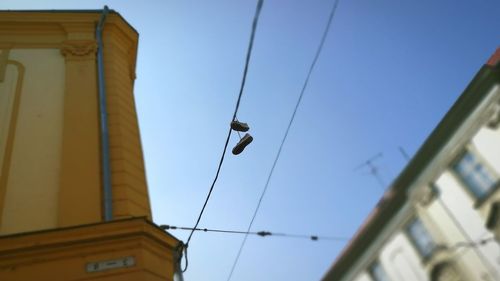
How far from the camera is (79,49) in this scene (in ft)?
22.2

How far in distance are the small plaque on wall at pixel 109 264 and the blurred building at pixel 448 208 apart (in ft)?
23.9

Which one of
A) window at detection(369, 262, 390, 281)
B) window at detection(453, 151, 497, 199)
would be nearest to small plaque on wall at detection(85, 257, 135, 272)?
window at detection(453, 151, 497, 199)

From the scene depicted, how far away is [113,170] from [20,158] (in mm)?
1344

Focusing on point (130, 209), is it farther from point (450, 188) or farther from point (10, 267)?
point (450, 188)

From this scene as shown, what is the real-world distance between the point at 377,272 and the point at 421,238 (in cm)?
208

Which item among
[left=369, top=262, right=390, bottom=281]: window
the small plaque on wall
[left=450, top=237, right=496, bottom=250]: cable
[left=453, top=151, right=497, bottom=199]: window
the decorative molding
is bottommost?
the small plaque on wall

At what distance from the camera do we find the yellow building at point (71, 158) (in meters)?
3.61

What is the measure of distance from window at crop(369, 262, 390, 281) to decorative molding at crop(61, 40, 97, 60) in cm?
984

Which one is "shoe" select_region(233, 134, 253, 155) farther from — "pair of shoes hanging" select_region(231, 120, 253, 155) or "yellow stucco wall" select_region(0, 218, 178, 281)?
"yellow stucco wall" select_region(0, 218, 178, 281)

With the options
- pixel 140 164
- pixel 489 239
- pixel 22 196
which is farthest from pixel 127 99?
pixel 489 239

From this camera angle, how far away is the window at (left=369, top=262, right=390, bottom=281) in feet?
35.3

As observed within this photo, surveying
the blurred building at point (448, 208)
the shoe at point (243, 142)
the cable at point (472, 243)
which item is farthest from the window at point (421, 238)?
the shoe at point (243, 142)

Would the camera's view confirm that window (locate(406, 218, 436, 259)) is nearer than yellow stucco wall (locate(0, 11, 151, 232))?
No

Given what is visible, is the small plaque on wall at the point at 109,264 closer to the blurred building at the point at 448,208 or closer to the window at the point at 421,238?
the blurred building at the point at 448,208
